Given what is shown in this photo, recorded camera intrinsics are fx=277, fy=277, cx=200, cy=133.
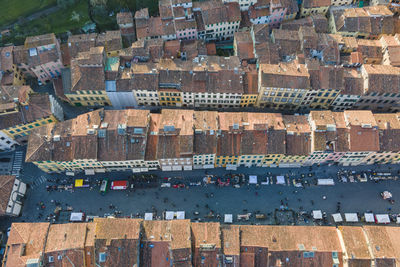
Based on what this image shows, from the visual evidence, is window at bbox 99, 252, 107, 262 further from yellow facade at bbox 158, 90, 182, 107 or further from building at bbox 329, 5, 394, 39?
building at bbox 329, 5, 394, 39

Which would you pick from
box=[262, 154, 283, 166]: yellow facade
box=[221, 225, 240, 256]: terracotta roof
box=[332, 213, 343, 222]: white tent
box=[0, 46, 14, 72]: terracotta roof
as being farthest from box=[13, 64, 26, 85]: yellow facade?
box=[332, 213, 343, 222]: white tent

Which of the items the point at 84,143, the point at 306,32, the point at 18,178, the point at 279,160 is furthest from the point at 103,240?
the point at 306,32

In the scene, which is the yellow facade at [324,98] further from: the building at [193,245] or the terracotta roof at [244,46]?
the building at [193,245]

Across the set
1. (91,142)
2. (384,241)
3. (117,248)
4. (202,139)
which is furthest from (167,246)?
(384,241)

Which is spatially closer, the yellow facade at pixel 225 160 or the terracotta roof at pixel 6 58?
the yellow facade at pixel 225 160

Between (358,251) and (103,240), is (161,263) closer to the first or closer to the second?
(103,240)

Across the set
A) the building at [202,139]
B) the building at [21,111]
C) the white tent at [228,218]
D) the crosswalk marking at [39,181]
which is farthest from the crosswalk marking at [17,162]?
the white tent at [228,218]
